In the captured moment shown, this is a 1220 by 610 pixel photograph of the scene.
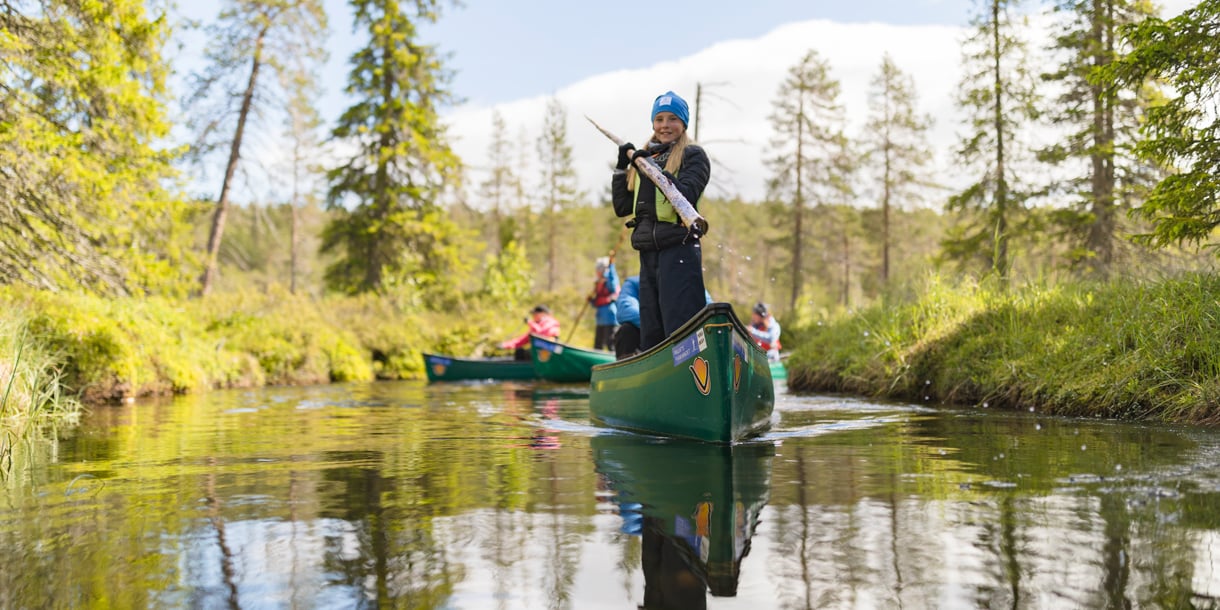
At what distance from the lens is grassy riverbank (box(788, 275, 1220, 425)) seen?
7746 millimetres

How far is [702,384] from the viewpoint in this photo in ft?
20.4

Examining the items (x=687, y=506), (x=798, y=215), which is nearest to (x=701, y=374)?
(x=687, y=506)

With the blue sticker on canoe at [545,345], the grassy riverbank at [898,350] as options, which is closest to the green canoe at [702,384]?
the grassy riverbank at [898,350]

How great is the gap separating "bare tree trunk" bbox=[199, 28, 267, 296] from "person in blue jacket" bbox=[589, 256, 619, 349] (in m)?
11.8

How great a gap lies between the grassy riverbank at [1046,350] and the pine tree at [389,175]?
17.4 metres

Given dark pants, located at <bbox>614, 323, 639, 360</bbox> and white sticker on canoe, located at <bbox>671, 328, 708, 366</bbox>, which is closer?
white sticker on canoe, located at <bbox>671, 328, 708, 366</bbox>

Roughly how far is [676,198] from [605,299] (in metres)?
11.1

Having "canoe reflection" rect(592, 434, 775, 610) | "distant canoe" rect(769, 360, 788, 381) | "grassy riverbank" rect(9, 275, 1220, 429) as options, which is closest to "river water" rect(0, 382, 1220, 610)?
"canoe reflection" rect(592, 434, 775, 610)

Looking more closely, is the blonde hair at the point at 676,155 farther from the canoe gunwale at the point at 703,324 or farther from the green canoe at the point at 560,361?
the green canoe at the point at 560,361

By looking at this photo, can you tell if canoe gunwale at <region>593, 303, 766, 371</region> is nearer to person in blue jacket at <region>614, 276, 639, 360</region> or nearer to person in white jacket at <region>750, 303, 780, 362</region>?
person in blue jacket at <region>614, 276, 639, 360</region>

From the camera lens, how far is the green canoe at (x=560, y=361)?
666 inches

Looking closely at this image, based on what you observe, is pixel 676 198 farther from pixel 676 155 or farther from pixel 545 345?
pixel 545 345

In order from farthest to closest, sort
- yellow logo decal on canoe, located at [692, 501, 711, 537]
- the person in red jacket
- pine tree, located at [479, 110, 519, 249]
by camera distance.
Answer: pine tree, located at [479, 110, 519, 249], the person in red jacket, yellow logo decal on canoe, located at [692, 501, 711, 537]

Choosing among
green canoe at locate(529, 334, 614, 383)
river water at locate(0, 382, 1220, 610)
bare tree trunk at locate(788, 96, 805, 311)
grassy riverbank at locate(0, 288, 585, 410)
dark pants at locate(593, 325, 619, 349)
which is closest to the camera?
river water at locate(0, 382, 1220, 610)
